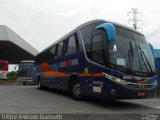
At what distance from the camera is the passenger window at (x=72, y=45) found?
14.2 metres

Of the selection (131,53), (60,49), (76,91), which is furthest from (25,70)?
(131,53)

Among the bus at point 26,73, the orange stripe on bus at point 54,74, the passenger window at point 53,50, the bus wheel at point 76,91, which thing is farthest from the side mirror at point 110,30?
the bus at point 26,73

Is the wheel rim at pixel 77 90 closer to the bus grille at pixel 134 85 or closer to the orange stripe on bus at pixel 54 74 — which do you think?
the orange stripe on bus at pixel 54 74

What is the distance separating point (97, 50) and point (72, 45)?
9.88ft

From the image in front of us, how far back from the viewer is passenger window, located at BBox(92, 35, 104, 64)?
11642mm

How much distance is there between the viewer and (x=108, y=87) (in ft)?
36.5

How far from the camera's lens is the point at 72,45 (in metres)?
14.8

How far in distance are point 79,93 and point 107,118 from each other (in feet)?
15.3

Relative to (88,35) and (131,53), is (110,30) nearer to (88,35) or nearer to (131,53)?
(131,53)

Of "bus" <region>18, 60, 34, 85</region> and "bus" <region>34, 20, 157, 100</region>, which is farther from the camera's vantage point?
"bus" <region>18, 60, 34, 85</region>

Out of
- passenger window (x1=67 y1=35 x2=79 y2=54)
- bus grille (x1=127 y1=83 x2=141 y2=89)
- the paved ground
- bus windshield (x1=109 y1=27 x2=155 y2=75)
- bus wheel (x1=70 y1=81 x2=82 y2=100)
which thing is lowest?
the paved ground

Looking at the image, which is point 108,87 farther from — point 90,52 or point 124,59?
point 90,52

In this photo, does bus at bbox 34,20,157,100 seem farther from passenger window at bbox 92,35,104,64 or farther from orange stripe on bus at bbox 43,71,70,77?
orange stripe on bus at bbox 43,71,70,77

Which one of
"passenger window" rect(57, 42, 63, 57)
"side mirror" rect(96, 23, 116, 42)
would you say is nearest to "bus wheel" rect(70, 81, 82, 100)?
"passenger window" rect(57, 42, 63, 57)
